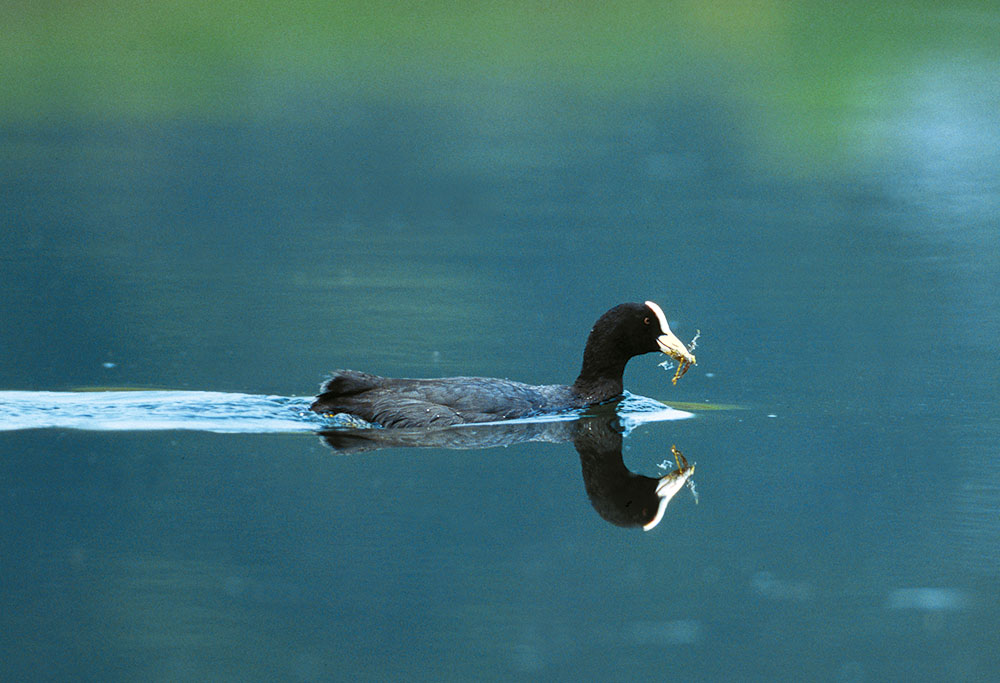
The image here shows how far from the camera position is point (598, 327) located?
1094 cm

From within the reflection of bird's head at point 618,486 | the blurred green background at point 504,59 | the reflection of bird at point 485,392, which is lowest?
the reflection of bird's head at point 618,486

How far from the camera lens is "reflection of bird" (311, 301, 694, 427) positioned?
9.91 meters

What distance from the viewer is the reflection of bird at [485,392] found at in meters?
9.91

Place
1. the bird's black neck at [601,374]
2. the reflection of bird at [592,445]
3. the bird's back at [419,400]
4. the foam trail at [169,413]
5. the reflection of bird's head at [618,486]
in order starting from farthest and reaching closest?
1. the bird's black neck at [601,374]
2. the bird's back at [419,400]
3. the foam trail at [169,413]
4. the reflection of bird at [592,445]
5. the reflection of bird's head at [618,486]

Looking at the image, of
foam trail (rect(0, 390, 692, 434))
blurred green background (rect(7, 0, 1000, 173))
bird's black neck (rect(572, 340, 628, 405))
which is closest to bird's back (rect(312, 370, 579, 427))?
foam trail (rect(0, 390, 692, 434))

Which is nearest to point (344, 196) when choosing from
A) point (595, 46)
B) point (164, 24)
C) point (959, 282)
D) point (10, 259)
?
point (10, 259)

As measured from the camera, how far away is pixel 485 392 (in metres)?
10.1

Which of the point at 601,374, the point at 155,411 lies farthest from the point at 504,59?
the point at 155,411

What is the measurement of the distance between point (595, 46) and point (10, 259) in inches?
649

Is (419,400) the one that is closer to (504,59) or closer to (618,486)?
(618,486)

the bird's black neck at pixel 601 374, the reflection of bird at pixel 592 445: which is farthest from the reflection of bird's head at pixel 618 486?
Answer: the bird's black neck at pixel 601 374

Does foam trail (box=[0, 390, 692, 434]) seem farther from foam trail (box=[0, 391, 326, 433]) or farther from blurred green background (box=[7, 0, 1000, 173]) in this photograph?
blurred green background (box=[7, 0, 1000, 173])

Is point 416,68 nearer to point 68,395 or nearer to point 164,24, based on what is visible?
point 164,24

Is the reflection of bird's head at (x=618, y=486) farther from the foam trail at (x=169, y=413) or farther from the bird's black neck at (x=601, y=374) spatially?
the bird's black neck at (x=601, y=374)
